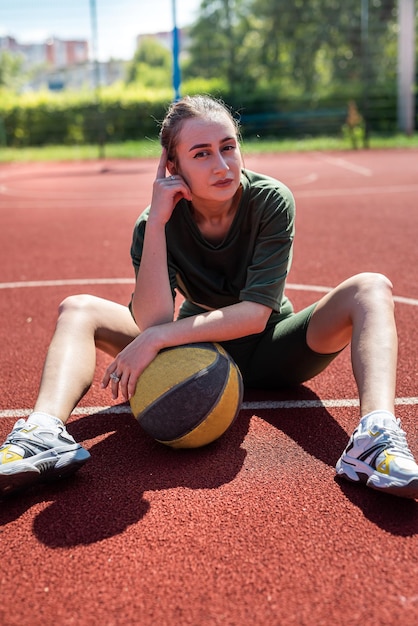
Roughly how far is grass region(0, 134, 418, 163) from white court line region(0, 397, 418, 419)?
17499mm

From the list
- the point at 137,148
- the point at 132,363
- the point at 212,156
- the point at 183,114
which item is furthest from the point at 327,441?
the point at 137,148

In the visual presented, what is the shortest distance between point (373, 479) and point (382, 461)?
7 cm

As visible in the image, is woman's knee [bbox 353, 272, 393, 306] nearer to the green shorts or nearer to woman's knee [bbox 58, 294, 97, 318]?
the green shorts

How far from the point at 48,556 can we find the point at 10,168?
1863cm

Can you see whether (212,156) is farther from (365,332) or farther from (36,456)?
(36,456)

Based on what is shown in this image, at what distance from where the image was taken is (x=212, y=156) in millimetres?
2822

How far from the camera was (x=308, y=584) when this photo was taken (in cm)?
202

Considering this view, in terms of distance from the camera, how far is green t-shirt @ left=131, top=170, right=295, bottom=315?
2889 mm

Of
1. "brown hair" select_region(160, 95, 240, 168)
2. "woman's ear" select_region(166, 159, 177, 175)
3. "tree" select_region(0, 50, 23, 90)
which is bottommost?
"woman's ear" select_region(166, 159, 177, 175)

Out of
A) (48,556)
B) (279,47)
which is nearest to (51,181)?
(48,556)

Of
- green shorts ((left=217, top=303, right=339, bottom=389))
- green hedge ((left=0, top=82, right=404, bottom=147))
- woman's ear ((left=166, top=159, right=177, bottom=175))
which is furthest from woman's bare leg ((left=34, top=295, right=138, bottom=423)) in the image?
green hedge ((left=0, top=82, right=404, bottom=147))

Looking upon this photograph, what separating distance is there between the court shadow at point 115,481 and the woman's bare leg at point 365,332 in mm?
546

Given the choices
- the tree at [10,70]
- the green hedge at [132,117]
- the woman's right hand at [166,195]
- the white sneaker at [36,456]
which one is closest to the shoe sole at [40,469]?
the white sneaker at [36,456]

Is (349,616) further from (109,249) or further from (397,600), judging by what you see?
(109,249)
